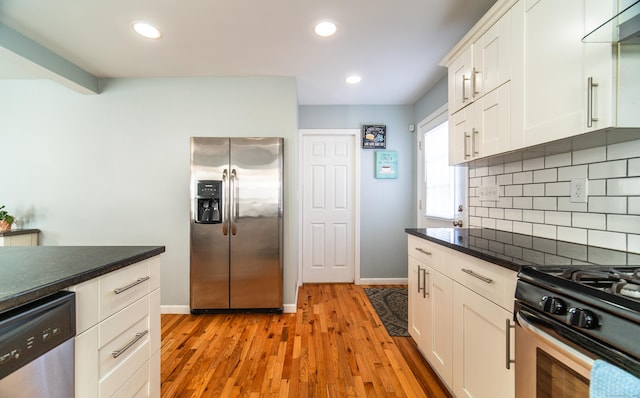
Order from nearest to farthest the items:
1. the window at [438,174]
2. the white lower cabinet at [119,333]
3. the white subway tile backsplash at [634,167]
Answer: the white lower cabinet at [119,333], the white subway tile backsplash at [634,167], the window at [438,174]

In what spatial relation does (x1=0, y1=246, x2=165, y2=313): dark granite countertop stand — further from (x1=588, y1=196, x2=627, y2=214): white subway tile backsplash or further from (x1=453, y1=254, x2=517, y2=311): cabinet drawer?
(x1=588, y1=196, x2=627, y2=214): white subway tile backsplash

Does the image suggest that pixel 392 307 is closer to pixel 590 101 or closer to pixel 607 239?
pixel 607 239

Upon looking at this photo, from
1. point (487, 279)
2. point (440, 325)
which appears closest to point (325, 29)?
point (487, 279)

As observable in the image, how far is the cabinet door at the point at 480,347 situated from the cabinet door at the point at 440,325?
6 centimetres

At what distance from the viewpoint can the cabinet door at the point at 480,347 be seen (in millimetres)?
1066

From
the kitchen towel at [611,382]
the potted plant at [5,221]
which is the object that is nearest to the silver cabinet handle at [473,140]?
the kitchen towel at [611,382]

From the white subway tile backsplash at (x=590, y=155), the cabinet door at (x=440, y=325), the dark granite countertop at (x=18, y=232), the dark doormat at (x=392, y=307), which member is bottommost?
the dark doormat at (x=392, y=307)

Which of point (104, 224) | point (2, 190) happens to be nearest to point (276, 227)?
point (104, 224)

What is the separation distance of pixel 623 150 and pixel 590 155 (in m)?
0.13

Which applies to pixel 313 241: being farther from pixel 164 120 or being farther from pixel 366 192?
pixel 164 120

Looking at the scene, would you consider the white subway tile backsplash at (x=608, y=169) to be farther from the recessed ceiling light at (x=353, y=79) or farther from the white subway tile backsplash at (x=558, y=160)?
the recessed ceiling light at (x=353, y=79)

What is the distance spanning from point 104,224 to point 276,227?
6.08ft

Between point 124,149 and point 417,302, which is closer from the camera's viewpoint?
point 417,302

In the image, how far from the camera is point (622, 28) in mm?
910
